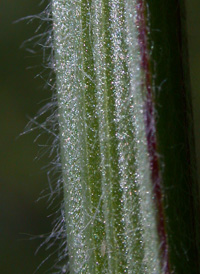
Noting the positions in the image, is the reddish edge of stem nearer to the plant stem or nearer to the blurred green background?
the plant stem

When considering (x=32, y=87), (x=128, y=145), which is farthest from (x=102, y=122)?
(x=32, y=87)

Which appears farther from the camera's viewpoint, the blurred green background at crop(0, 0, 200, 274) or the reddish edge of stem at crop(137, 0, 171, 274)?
the blurred green background at crop(0, 0, 200, 274)

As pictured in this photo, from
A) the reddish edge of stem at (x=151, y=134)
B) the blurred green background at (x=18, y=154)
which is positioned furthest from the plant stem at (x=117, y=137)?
the blurred green background at (x=18, y=154)

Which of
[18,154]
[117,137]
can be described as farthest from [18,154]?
[117,137]

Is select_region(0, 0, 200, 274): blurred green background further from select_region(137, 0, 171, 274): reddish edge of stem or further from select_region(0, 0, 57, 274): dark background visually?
select_region(137, 0, 171, 274): reddish edge of stem

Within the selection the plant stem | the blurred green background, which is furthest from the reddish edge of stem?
the blurred green background

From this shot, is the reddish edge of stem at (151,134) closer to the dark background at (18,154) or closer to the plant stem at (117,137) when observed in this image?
the plant stem at (117,137)

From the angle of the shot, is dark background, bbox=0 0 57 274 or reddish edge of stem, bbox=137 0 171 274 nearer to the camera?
reddish edge of stem, bbox=137 0 171 274
